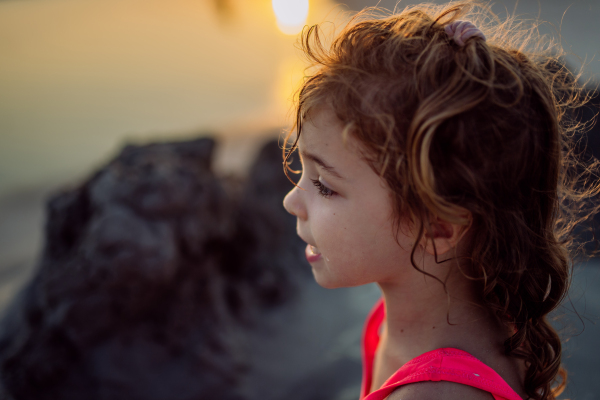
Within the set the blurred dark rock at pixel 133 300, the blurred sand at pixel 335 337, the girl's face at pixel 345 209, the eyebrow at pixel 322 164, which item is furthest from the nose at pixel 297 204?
the blurred sand at pixel 335 337

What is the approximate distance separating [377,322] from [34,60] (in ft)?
19.1

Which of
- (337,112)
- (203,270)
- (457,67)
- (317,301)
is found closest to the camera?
(457,67)

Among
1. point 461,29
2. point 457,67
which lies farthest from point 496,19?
point 457,67

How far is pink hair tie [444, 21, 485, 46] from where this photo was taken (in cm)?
102

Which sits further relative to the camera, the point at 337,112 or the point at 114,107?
the point at 114,107

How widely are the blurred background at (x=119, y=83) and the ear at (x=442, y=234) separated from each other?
3368 mm

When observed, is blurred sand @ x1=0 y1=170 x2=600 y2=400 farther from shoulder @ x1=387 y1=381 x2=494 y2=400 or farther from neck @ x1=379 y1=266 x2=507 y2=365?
shoulder @ x1=387 y1=381 x2=494 y2=400

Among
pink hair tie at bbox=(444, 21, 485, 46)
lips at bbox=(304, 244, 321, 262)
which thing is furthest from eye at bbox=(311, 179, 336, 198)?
pink hair tie at bbox=(444, 21, 485, 46)

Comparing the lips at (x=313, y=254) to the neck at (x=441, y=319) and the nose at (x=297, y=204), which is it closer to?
the nose at (x=297, y=204)

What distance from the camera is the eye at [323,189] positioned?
3.75 ft

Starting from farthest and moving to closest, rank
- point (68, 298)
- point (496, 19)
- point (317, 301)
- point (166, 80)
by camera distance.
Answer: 1. point (166, 80)
2. point (317, 301)
3. point (68, 298)
4. point (496, 19)

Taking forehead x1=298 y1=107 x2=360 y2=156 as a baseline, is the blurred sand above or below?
below

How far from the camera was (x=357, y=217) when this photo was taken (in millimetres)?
1085

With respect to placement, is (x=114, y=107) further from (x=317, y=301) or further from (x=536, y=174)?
(x=536, y=174)
